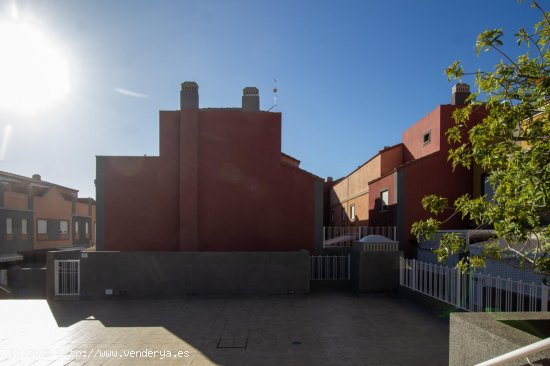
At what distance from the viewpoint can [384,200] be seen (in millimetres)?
16750

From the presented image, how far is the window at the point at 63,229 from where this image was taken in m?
35.2

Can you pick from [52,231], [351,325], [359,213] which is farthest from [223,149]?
[52,231]

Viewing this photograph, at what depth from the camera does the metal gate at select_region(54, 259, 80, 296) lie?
37.8 ft

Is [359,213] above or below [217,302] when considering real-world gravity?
above

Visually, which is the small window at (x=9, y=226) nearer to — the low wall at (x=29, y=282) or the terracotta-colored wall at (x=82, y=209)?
the terracotta-colored wall at (x=82, y=209)

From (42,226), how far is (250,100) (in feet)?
91.7

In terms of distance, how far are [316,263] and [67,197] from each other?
33620mm

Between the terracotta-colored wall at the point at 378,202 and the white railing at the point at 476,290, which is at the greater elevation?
the terracotta-colored wall at the point at 378,202

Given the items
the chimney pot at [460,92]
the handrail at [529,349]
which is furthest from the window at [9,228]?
the handrail at [529,349]

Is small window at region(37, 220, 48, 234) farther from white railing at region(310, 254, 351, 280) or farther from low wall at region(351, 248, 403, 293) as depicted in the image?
low wall at region(351, 248, 403, 293)

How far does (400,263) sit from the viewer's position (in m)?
11.5

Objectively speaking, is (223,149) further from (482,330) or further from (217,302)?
(482,330)

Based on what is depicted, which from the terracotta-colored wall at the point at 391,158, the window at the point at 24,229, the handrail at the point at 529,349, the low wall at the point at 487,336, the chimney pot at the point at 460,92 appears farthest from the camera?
the window at the point at 24,229

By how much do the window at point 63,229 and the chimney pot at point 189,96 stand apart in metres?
28.8
